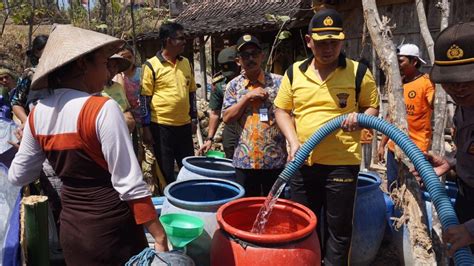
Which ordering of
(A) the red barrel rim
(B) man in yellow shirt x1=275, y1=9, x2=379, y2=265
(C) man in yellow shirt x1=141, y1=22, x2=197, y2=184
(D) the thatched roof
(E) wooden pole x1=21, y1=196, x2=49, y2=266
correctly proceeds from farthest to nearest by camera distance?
(D) the thatched roof, (C) man in yellow shirt x1=141, y1=22, x2=197, y2=184, (B) man in yellow shirt x1=275, y1=9, x2=379, y2=265, (E) wooden pole x1=21, y1=196, x2=49, y2=266, (A) the red barrel rim

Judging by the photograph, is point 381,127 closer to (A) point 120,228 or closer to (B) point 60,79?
(A) point 120,228

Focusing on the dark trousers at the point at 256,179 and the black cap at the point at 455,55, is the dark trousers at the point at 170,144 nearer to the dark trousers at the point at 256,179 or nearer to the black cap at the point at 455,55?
the dark trousers at the point at 256,179

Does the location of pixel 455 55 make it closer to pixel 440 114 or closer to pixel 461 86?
pixel 461 86

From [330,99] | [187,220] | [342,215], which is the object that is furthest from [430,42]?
[187,220]

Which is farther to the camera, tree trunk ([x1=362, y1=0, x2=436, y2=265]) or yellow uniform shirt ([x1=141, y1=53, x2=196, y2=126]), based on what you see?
yellow uniform shirt ([x1=141, y1=53, x2=196, y2=126])

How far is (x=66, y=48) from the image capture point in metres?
1.67

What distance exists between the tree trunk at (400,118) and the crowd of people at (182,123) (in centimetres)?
13

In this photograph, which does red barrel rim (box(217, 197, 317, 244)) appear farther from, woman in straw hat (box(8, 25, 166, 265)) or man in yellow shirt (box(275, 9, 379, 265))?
woman in straw hat (box(8, 25, 166, 265))

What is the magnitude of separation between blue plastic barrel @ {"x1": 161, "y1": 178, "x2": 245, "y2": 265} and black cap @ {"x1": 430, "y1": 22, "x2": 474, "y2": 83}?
4.96ft

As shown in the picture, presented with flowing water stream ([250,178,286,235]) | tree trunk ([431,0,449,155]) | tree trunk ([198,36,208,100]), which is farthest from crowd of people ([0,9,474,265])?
tree trunk ([198,36,208,100])

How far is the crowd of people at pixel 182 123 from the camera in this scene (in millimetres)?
1653

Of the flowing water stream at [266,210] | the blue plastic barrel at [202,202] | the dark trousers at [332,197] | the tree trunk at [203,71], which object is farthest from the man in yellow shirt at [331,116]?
the tree trunk at [203,71]

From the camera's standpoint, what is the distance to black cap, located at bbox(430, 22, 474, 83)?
167 cm

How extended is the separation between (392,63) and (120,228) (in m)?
1.89
